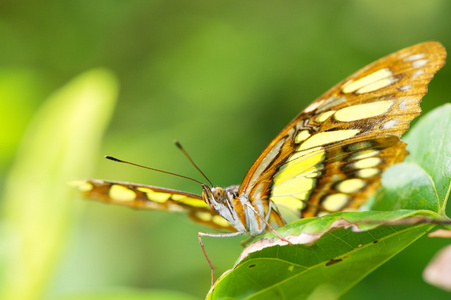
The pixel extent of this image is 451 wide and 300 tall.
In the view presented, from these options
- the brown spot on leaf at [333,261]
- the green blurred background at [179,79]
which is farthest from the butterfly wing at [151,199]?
the green blurred background at [179,79]

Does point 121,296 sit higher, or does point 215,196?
point 215,196

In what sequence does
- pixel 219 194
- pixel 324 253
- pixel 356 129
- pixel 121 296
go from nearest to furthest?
pixel 324 253, pixel 356 129, pixel 219 194, pixel 121 296

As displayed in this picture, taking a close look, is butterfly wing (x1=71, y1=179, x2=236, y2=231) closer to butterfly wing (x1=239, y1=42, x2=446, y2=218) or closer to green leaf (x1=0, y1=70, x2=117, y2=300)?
green leaf (x1=0, y1=70, x2=117, y2=300)

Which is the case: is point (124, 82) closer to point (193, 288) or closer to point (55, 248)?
point (193, 288)

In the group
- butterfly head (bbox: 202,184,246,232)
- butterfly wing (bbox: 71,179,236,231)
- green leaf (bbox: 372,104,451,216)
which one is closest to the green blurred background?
butterfly wing (bbox: 71,179,236,231)

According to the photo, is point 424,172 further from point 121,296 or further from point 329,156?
point 121,296

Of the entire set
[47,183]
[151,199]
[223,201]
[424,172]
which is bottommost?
[424,172]

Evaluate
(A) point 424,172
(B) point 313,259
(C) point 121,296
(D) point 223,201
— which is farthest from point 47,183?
(A) point 424,172
